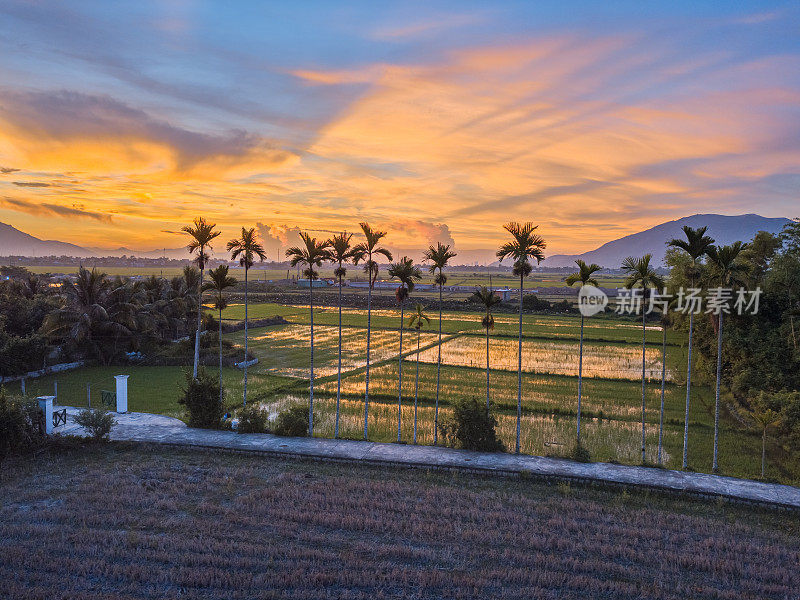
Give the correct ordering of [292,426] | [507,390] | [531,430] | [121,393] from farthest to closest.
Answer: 1. [507,390]
2. [531,430]
3. [121,393]
4. [292,426]

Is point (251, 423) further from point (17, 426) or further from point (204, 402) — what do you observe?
point (17, 426)

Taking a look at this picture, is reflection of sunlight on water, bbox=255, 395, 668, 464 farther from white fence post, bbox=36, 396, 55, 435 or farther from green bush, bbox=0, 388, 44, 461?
green bush, bbox=0, 388, 44, 461

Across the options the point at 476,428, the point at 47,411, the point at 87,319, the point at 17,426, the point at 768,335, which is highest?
the point at 768,335

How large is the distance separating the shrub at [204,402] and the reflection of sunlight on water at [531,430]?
3643 mm

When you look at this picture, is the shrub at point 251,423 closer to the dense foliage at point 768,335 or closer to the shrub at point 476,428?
the shrub at point 476,428

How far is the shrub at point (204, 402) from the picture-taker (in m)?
20.5

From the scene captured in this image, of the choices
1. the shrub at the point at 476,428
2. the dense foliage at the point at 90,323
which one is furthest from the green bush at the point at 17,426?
the dense foliage at the point at 90,323

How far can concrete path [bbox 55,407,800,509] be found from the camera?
14.7m

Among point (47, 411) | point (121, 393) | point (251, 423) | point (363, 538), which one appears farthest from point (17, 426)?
point (363, 538)

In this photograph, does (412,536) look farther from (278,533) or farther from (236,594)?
(236,594)

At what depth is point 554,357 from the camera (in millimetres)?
43188

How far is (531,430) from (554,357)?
21453mm

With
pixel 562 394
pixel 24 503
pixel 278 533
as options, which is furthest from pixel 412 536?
pixel 562 394

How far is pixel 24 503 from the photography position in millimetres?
12898
